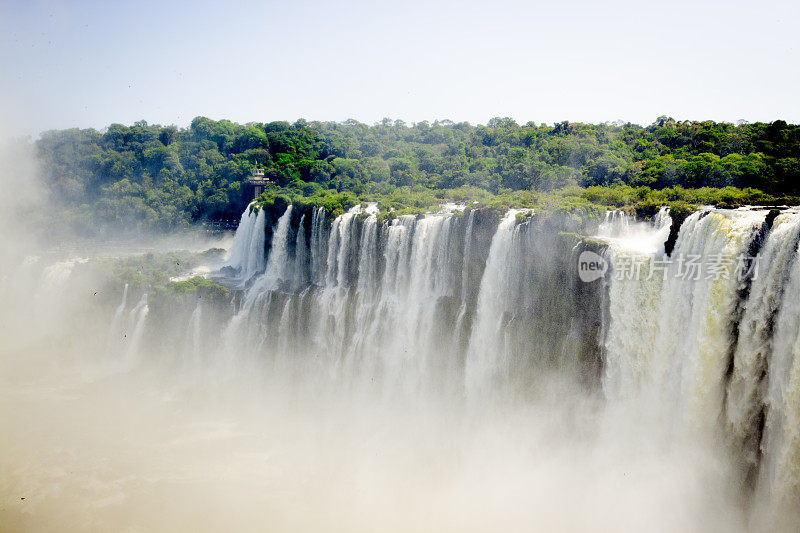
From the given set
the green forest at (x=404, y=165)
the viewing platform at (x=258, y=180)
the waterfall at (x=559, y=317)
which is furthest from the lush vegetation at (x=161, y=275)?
the viewing platform at (x=258, y=180)

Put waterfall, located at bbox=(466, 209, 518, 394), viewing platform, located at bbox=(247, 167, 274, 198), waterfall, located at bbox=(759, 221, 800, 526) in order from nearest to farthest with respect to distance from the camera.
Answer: waterfall, located at bbox=(759, 221, 800, 526), waterfall, located at bbox=(466, 209, 518, 394), viewing platform, located at bbox=(247, 167, 274, 198)

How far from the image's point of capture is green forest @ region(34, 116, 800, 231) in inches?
884

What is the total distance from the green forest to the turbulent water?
3.67 m

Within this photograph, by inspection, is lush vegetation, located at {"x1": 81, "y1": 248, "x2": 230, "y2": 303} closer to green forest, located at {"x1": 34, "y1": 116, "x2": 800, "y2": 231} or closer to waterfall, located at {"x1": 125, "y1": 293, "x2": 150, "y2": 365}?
waterfall, located at {"x1": 125, "y1": 293, "x2": 150, "y2": 365}

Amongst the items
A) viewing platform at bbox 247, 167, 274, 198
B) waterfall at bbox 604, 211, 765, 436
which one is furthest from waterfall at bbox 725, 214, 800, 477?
viewing platform at bbox 247, 167, 274, 198

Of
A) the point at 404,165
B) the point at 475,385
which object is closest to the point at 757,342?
the point at 475,385

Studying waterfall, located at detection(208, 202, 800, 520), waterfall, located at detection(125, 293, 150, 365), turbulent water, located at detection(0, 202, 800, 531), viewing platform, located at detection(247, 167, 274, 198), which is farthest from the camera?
viewing platform, located at detection(247, 167, 274, 198)

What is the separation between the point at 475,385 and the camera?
18312 millimetres

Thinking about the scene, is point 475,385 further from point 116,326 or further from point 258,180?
point 258,180

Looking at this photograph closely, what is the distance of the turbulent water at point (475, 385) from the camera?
12.1 meters

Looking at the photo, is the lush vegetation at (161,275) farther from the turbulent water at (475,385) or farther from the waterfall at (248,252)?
the waterfall at (248,252)

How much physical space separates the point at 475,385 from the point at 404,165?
78.7 feet

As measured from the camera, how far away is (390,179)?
37.4m

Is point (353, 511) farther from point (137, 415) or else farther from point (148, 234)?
point (148, 234)
